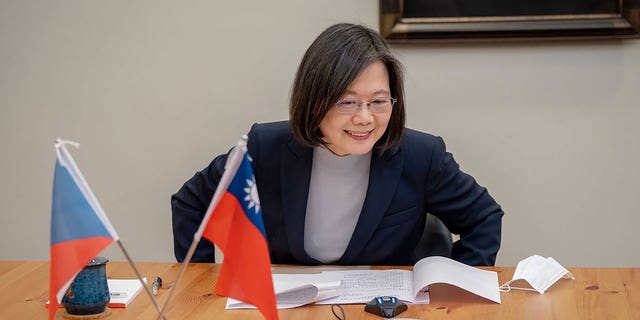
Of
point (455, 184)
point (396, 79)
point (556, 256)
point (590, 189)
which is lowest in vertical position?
point (556, 256)

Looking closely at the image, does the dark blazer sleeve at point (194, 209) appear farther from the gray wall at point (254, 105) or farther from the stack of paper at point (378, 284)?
the gray wall at point (254, 105)

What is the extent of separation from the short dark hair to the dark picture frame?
0.96m

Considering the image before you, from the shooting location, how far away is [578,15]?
360 cm

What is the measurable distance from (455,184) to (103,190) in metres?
1.76

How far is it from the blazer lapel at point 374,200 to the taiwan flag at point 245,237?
874 mm

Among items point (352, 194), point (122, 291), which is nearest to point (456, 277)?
point (352, 194)

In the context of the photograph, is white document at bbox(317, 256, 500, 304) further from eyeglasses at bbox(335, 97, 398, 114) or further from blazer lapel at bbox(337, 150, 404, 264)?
eyeglasses at bbox(335, 97, 398, 114)

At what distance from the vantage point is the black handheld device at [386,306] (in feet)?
7.28

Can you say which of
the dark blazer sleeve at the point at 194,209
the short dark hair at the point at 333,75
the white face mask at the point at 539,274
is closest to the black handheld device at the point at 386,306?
the white face mask at the point at 539,274

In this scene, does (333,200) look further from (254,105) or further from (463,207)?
(254,105)

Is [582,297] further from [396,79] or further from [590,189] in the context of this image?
[590,189]

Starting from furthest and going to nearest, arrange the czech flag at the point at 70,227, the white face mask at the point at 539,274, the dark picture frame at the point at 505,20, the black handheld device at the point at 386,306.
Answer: the dark picture frame at the point at 505,20 < the white face mask at the point at 539,274 < the black handheld device at the point at 386,306 < the czech flag at the point at 70,227

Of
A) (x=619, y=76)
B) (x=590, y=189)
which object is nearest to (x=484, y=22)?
(x=619, y=76)

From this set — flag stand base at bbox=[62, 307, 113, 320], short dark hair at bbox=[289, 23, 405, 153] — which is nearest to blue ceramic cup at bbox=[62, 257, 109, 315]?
flag stand base at bbox=[62, 307, 113, 320]
